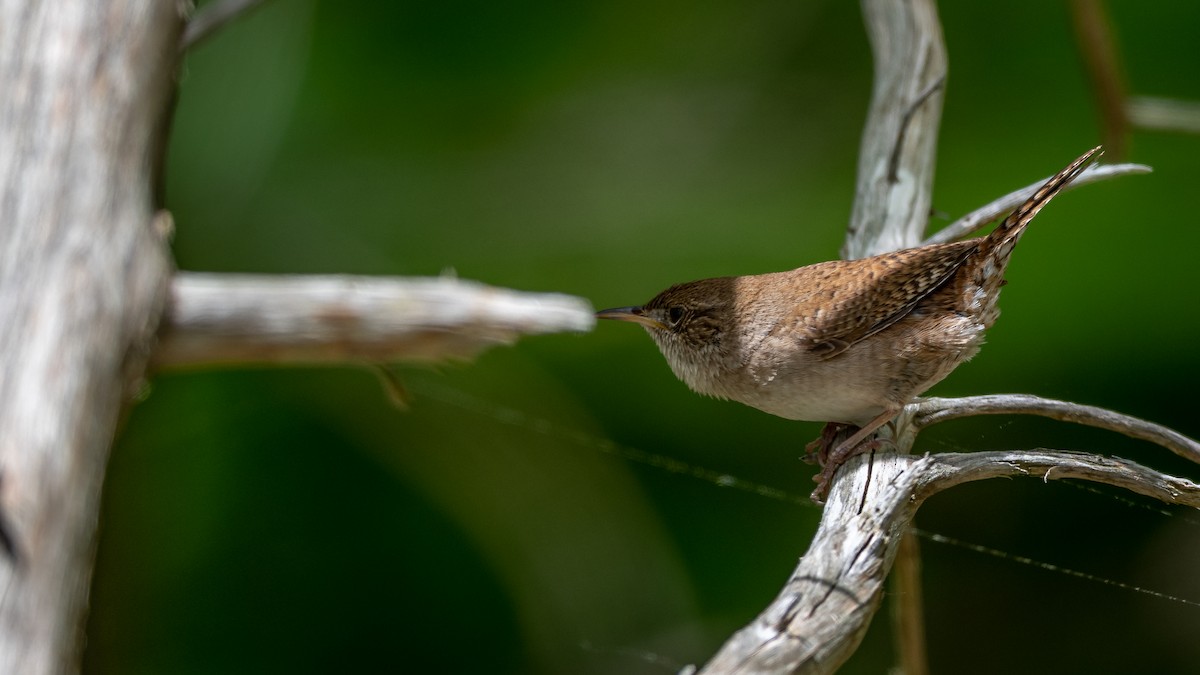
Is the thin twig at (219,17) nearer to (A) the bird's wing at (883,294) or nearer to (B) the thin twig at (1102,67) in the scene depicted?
(A) the bird's wing at (883,294)

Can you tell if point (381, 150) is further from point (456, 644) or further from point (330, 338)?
point (330, 338)

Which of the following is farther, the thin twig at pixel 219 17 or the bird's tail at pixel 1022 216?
the thin twig at pixel 219 17

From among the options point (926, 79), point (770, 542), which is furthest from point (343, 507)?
point (926, 79)

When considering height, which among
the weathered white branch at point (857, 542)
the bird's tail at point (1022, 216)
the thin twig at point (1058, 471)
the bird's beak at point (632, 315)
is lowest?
the weathered white branch at point (857, 542)

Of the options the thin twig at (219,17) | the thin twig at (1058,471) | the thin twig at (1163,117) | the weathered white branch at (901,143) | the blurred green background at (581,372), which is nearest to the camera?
the thin twig at (1058,471)

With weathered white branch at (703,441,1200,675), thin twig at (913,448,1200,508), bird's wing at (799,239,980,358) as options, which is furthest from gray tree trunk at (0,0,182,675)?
→ bird's wing at (799,239,980,358)

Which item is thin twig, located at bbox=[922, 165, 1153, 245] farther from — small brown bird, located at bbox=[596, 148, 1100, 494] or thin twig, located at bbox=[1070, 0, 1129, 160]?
thin twig, located at bbox=[1070, 0, 1129, 160]

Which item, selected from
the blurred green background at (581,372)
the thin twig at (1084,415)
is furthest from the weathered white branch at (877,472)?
the blurred green background at (581,372)

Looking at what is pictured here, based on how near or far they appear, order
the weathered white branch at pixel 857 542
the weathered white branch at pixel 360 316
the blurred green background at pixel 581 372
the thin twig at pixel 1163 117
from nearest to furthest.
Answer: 1. the weathered white branch at pixel 360 316
2. the weathered white branch at pixel 857 542
3. the thin twig at pixel 1163 117
4. the blurred green background at pixel 581 372
